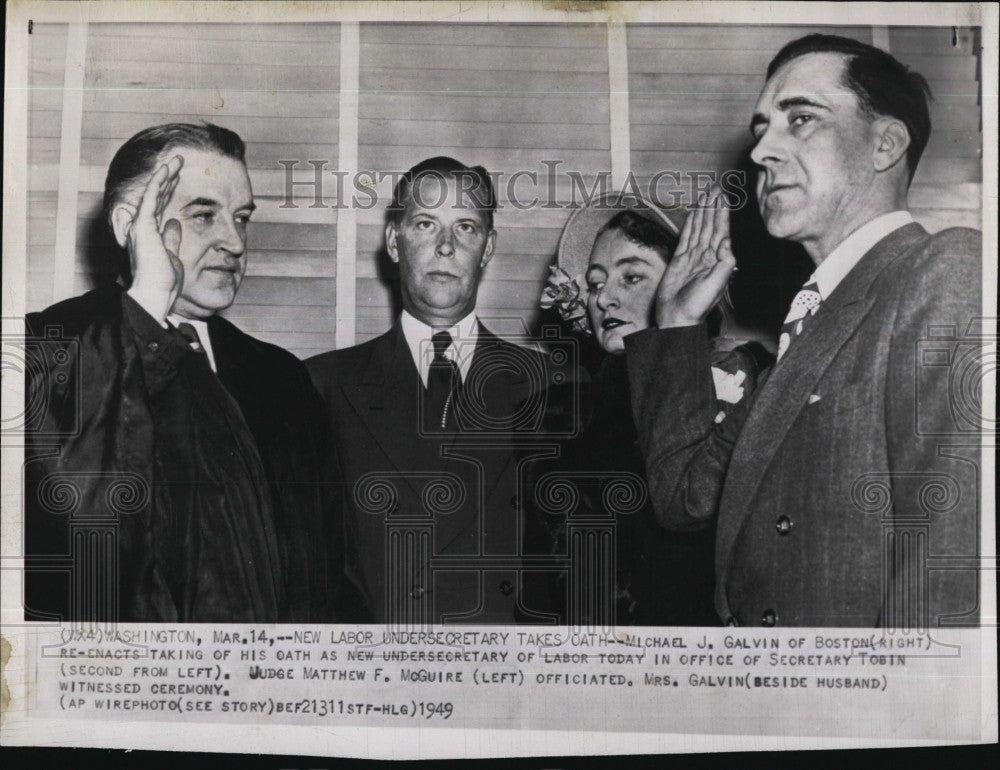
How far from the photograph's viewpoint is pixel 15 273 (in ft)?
10.5

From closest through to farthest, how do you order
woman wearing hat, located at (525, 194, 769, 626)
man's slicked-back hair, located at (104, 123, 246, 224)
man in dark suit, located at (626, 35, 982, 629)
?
man in dark suit, located at (626, 35, 982, 629)
woman wearing hat, located at (525, 194, 769, 626)
man's slicked-back hair, located at (104, 123, 246, 224)

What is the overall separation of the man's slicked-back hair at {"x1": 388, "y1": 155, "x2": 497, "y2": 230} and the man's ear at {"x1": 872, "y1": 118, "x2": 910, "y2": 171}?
1.13 m

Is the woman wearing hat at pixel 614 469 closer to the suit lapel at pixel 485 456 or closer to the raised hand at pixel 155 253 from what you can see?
the suit lapel at pixel 485 456

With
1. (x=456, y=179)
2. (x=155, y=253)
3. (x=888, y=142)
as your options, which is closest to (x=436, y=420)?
(x=456, y=179)

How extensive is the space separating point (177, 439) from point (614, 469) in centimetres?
131

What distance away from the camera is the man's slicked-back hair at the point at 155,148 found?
3.16m

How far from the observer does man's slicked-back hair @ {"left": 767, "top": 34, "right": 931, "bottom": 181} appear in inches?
121

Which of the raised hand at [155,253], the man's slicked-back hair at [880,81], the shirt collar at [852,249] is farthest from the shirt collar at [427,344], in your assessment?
the man's slicked-back hair at [880,81]

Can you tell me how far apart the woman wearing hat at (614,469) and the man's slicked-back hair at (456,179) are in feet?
1.04

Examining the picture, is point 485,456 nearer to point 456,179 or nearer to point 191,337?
point 456,179

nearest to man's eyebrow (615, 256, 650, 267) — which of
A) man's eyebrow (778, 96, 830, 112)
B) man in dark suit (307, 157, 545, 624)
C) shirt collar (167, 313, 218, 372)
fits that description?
man in dark suit (307, 157, 545, 624)

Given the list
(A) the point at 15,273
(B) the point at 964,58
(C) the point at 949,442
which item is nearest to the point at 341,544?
(A) the point at 15,273
